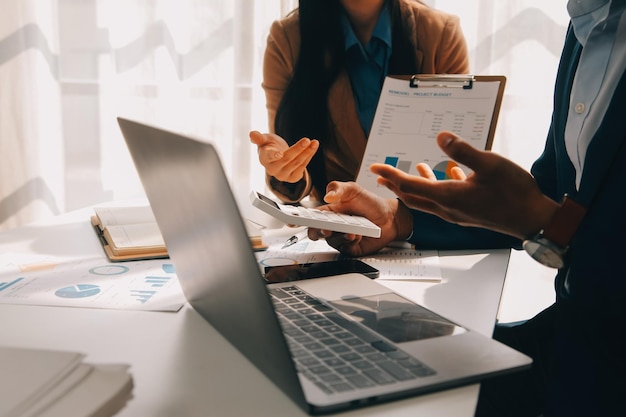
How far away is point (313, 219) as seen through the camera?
0.85 m

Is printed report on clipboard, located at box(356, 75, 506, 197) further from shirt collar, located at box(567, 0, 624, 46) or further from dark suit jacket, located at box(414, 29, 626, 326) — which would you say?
dark suit jacket, located at box(414, 29, 626, 326)

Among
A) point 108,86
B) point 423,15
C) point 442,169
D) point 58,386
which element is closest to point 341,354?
point 58,386

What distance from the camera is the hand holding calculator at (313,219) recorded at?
0.84m

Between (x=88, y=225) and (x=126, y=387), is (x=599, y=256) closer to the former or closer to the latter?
(x=126, y=387)

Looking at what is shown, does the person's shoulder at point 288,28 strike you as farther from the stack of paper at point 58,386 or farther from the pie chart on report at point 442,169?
the stack of paper at point 58,386

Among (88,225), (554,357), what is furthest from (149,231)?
(554,357)

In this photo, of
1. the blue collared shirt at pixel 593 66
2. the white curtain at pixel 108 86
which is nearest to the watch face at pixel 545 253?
the blue collared shirt at pixel 593 66

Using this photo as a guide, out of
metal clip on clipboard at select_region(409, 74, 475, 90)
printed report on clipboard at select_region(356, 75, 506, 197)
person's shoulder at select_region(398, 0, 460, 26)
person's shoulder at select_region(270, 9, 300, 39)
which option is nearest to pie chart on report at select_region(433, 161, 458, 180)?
printed report on clipboard at select_region(356, 75, 506, 197)

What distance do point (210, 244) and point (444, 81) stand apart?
2.62 feet

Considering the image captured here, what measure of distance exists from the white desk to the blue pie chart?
4 centimetres

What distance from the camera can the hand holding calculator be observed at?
84 cm

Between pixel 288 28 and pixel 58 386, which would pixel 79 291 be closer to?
pixel 58 386

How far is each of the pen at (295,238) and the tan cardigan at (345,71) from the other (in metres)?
0.41

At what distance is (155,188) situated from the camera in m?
0.67
